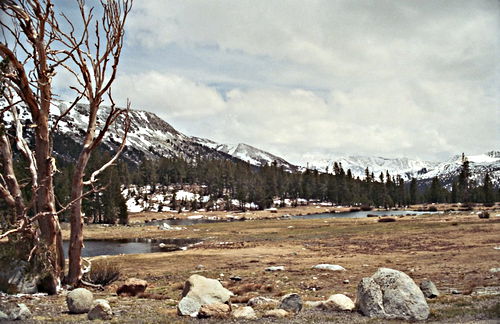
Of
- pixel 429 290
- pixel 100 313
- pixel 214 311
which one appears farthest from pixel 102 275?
pixel 429 290

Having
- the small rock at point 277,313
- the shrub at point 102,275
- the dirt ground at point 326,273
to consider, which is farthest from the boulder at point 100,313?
the shrub at point 102,275

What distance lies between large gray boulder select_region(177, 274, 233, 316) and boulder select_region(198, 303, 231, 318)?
18.3 inches

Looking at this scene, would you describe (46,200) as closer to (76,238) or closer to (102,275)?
(76,238)

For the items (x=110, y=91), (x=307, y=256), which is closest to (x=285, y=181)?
(x=307, y=256)

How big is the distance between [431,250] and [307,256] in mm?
10245

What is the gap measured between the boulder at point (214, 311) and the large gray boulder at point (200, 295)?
464mm

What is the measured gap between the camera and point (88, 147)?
19406 mm

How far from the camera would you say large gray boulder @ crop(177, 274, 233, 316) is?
46.1ft

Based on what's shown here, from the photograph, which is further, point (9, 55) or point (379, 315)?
point (9, 55)

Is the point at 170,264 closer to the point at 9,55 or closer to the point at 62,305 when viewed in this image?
the point at 62,305

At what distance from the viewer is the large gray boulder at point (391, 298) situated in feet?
43.8

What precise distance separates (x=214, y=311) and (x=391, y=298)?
597 centimetres

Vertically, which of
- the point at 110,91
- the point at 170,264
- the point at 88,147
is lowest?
the point at 170,264

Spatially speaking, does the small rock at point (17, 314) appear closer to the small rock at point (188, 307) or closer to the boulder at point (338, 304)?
the small rock at point (188, 307)
